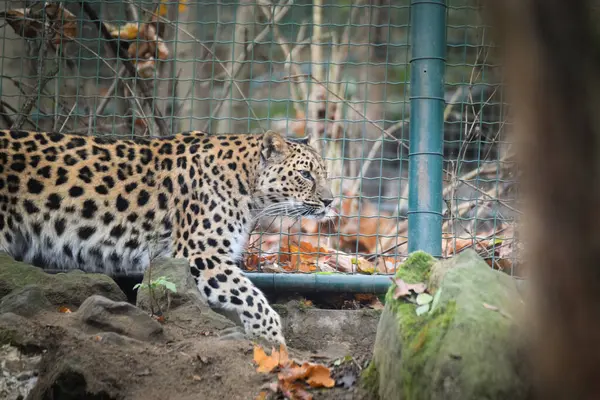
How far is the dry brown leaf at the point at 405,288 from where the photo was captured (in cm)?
448

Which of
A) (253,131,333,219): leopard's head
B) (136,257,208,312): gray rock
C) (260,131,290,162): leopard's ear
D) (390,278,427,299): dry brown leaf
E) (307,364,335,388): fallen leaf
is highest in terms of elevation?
(260,131,290,162): leopard's ear

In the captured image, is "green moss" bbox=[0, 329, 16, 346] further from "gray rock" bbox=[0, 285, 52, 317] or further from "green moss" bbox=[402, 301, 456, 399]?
"green moss" bbox=[402, 301, 456, 399]

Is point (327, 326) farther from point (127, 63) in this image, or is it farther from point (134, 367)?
point (127, 63)

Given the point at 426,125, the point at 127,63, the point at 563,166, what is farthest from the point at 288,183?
the point at 563,166

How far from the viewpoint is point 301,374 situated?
187 inches

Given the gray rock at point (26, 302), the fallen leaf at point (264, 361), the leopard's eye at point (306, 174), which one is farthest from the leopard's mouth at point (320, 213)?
the fallen leaf at point (264, 361)

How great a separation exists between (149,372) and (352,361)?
1.10 meters

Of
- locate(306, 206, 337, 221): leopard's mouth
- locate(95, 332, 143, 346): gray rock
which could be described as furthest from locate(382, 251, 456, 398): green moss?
locate(306, 206, 337, 221): leopard's mouth

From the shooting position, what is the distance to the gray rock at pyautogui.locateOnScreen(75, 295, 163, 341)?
5.31 meters

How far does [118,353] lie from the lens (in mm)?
4996

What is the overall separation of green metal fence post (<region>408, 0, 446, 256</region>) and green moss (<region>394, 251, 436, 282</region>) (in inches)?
81.7

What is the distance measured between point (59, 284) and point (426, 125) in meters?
3.00

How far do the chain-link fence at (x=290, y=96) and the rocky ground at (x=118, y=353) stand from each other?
1928 mm

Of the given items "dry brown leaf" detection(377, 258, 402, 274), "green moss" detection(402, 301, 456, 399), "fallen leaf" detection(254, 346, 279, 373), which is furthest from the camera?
"dry brown leaf" detection(377, 258, 402, 274)
